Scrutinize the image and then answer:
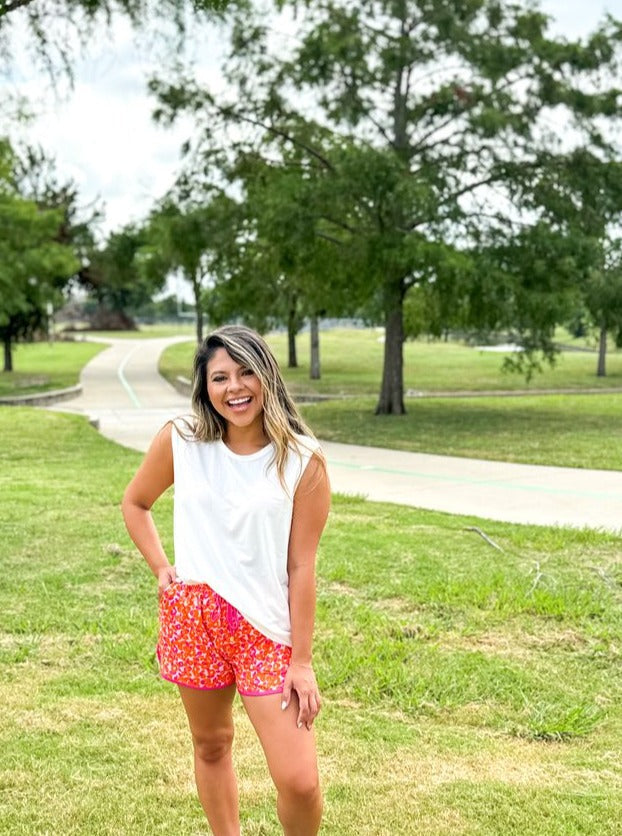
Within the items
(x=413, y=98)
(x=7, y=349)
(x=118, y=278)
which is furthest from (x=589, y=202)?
(x=118, y=278)

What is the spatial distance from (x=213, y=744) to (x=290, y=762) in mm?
376

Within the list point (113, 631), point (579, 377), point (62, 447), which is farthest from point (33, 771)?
point (579, 377)

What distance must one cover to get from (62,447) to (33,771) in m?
10.8

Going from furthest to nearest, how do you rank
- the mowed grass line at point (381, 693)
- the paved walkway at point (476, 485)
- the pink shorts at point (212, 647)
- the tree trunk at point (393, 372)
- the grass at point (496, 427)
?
the tree trunk at point (393, 372), the grass at point (496, 427), the paved walkway at point (476, 485), the mowed grass line at point (381, 693), the pink shorts at point (212, 647)

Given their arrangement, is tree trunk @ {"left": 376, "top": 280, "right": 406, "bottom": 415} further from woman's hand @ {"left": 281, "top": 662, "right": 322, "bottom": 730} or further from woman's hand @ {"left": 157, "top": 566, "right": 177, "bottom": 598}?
woman's hand @ {"left": 281, "top": 662, "right": 322, "bottom": 730}

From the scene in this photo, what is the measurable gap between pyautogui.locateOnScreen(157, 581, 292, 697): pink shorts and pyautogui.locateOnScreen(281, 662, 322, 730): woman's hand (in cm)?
3

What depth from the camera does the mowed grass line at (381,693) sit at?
10.5 feet

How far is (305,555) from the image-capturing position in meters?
2.51

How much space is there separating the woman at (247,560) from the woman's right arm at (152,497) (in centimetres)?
1

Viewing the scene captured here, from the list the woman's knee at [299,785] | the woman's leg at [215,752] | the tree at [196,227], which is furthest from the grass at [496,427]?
the woman's knee at [299,785]

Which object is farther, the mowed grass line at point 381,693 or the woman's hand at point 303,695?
the mowed grass line at point 381,693

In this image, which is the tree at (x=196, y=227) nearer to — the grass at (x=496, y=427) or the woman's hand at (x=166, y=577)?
the grass at (x=496, y=427)

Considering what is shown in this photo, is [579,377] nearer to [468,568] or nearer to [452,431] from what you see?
[452,431]

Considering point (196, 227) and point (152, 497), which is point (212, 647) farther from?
point (196, 227)
